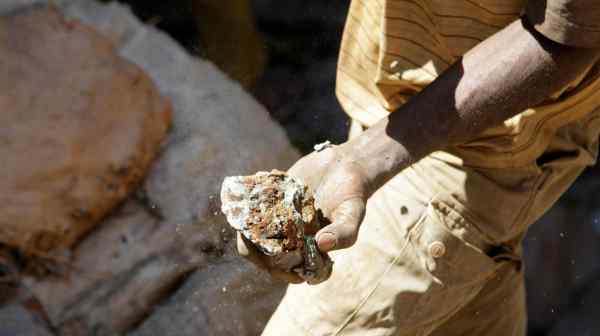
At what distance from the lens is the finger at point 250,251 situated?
1.68 meters

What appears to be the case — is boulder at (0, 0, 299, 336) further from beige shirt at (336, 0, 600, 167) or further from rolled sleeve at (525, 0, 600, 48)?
rolled sleeve at (525, 0, 600, 48)

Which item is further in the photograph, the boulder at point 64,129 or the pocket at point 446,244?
the boulder at point 64,129

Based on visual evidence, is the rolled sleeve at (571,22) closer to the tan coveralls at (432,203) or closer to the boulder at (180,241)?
the tan coveralls at (432,203)

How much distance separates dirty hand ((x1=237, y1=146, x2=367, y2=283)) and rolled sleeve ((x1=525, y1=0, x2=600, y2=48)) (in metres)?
0.43

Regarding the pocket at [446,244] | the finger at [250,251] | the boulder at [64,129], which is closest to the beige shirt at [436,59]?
the pocket at [446,244]

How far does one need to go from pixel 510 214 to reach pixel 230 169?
4.73ft

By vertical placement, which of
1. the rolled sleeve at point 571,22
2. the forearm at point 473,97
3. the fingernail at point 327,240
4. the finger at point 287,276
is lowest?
the finger at point 287,276

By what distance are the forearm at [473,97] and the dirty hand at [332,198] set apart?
27 mm

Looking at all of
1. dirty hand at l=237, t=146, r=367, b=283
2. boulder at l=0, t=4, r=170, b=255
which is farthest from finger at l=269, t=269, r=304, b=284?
boulder at l=0, t=4, r=170, b=255

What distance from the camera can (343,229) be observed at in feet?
5.26

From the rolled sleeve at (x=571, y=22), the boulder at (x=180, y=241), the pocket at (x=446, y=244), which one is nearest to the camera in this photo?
the rolled sleeve at (x=571, y=22)

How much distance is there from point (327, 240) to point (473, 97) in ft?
1.29


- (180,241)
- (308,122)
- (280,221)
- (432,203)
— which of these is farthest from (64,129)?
(280,221)

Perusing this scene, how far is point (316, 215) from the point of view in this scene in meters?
1.72
